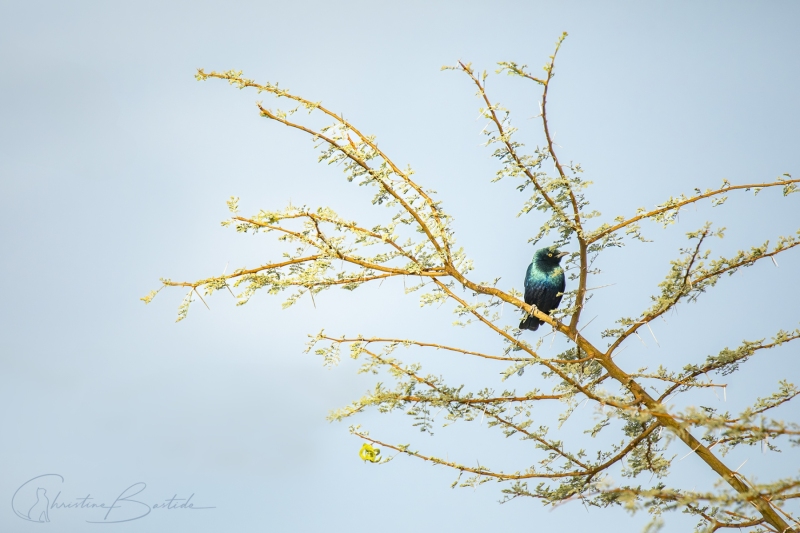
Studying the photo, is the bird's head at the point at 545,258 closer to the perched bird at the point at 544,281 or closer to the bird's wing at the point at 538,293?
the perched bird at the point at 544,281

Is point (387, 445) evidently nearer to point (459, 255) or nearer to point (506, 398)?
point (506, 398)

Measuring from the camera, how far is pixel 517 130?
3.74 metres

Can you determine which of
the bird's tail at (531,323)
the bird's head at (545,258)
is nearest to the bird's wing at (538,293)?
the bird's head at (545,258)

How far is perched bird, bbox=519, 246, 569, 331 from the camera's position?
5.31 meters

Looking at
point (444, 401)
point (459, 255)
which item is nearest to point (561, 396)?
point (444, 401)

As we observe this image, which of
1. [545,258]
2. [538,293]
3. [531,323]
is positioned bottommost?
[531,323]

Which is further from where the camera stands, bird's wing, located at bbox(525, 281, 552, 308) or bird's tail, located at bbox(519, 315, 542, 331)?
bird's wing, located at bbox(525, 281, 552, 308)

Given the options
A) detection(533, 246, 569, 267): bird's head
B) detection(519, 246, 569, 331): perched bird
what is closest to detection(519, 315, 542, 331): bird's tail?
detection(519, 246, 569, 331): perched bird

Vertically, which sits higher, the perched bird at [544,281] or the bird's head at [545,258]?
the bird's head at [545,258]

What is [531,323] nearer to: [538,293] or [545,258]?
[538,293]

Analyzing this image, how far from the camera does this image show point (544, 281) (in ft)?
17.7

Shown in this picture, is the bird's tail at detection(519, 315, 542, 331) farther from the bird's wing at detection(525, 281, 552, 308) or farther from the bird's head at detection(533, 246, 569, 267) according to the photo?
the bird's head at detection(533, 246, 569, 267)

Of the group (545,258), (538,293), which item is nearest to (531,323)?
(538,293)

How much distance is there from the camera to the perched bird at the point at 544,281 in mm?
5309
